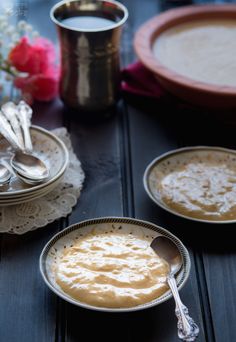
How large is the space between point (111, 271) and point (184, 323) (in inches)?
4.9

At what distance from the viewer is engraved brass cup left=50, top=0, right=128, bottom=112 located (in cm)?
115

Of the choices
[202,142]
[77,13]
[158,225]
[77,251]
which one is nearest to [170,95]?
[202,142]

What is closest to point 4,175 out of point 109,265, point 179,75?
point 109,265

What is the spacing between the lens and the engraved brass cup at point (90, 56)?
115 centimetres

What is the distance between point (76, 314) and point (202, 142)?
0.46 metres

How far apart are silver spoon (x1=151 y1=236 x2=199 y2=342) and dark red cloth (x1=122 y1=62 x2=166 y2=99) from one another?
1.55 feet

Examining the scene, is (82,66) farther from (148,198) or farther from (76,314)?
(76,314)

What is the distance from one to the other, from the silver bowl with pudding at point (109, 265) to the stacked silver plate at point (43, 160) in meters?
0.10

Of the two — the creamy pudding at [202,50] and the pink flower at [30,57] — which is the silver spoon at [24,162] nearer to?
the pink flower at [30,57]

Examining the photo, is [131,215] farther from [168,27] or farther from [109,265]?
[168,27]

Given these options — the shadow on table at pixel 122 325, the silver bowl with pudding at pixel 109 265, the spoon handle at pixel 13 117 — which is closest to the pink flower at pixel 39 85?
the spoon handle at pixel 13 117

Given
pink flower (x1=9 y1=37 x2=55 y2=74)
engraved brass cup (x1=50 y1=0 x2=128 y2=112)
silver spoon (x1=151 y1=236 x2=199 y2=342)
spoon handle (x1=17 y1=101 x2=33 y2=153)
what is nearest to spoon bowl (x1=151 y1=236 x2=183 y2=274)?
silver spoon (x1=151 y1=236 x2=199 y2=342)

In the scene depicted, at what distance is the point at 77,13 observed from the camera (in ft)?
4.01

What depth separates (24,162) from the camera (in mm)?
1022
